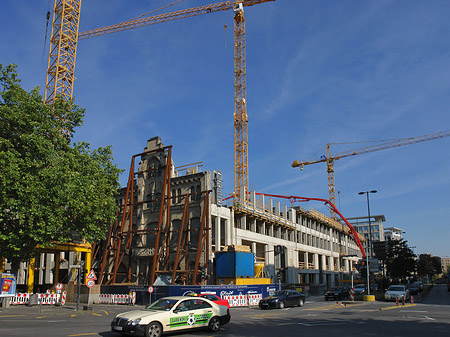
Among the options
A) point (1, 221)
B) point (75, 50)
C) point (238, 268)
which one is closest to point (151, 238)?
point (238, 268)

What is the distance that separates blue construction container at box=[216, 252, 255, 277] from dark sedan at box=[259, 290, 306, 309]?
837cm

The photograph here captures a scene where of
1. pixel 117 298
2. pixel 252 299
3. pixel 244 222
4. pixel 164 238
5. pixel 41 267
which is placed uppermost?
pixel 244 222

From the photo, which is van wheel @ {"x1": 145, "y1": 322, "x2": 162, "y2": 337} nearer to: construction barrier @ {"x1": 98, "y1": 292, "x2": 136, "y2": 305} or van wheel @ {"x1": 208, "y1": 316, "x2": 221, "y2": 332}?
van wheel @ {"x1": 208, "y1": 316, "x2": 221, "y2": 332}

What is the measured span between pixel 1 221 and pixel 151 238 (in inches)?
717

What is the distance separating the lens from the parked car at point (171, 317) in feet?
41.4

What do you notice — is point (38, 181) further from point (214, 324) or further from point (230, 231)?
point (230, 231)

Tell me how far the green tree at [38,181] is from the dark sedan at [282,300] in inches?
556

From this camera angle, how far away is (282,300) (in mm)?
28844

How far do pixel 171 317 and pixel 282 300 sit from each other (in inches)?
675

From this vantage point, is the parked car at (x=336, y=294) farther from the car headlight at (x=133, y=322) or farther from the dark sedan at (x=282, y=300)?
the car headlight at (x=133, y=322)

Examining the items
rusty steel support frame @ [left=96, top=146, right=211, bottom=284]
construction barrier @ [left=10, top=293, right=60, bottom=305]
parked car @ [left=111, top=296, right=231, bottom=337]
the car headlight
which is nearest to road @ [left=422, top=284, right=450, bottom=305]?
rusty steel support frame @ [left=96, top=146, right=211, bottom=284]

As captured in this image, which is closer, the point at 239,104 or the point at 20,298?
the point at 20,298

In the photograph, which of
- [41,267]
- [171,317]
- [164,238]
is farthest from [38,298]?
[41,267]

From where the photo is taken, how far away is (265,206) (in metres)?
60.5
